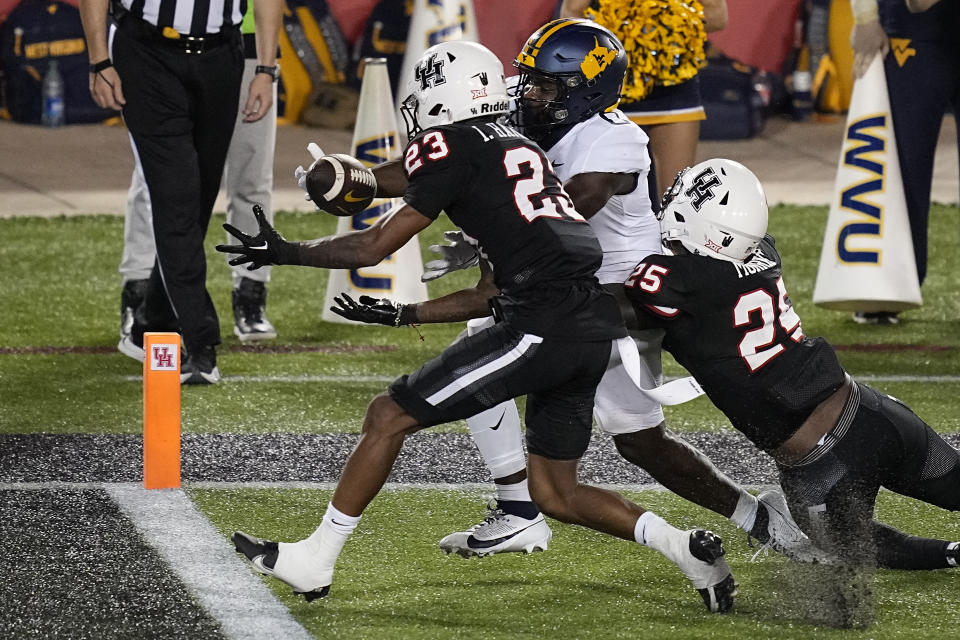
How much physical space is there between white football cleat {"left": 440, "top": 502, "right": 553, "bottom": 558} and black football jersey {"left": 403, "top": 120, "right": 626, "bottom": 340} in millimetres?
710

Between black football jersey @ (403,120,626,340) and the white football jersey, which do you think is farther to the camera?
the white football jersey

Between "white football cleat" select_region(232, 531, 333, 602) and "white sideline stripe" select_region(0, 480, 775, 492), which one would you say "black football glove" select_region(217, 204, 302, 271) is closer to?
"white football cleat" select_region(232, 531, 333, 602)

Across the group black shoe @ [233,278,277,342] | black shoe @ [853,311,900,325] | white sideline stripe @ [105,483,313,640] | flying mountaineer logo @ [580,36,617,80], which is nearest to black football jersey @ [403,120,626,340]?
flying mountaineer logo @ [580,36,617,80]

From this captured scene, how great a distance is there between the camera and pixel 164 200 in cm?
630

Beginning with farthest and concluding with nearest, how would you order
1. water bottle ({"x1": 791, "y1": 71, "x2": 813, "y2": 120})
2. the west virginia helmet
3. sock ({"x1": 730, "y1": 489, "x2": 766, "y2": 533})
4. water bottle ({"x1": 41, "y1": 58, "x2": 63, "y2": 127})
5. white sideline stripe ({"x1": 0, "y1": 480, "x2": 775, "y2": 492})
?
water bottle ({"x1": 791, "y1": 71, "x2": 813, "y2": 120}) < water bottle ({"x1": 41, "y1": 58, "x2": 63, "y2": 127}) < white sideline stripe ({"x1": 0, "y1": 480, "x2": 775, "y2": 492}) < the west virginia helmet < sock ({"x1": 730, "y1": 489, "x2": 766, "y2": 533})

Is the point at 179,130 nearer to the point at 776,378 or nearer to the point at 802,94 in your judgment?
the point at 776,378

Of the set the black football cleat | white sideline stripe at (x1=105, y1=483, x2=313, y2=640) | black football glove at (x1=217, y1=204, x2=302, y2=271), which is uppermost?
black football glove at (x1=217, y1=204, x2=302, y2=271)

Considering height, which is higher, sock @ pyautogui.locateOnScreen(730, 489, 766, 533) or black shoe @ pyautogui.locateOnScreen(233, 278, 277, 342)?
sock @ pyautogui.locateOnScreen(730, 489, 766, 533)

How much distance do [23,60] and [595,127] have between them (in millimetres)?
10242

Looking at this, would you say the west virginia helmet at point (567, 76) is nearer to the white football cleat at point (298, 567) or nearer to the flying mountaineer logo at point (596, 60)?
the flying mountaineer logo at point (596, 60)

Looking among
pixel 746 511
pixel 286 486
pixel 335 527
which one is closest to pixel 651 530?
pixel 746 511

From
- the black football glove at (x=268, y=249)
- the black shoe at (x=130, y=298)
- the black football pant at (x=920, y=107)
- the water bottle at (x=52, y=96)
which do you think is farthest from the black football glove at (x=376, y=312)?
the water bottle at (x=52, y=96)

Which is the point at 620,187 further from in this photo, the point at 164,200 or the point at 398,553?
the point at 164,200

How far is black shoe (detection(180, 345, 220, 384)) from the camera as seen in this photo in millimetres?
6418
